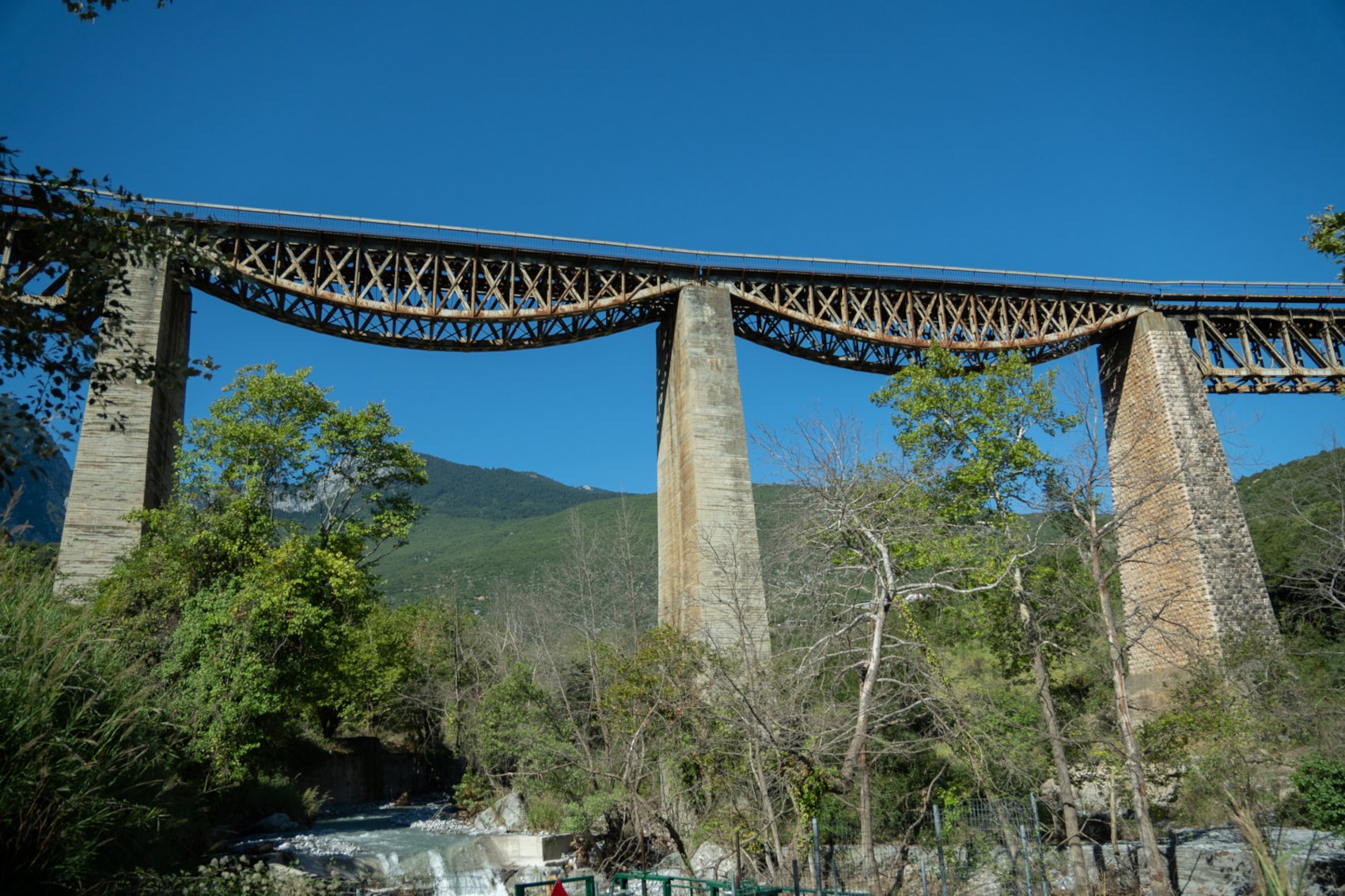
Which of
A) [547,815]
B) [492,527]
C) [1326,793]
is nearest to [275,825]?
[547,815]

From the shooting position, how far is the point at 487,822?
2134 cm

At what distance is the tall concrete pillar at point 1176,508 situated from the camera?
22.2m

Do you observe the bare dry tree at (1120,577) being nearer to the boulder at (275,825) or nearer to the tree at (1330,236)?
the tree at (1330,236)

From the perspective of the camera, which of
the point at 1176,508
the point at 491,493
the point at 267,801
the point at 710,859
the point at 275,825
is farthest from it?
the point at 491,493

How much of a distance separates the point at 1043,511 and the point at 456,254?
1542 centimetres

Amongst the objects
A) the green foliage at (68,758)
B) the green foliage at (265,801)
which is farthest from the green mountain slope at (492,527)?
the green foliage at (68,758)

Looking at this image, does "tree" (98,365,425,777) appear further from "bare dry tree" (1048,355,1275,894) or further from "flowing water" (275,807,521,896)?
"bare dry tree" (1048,355,1275,894)

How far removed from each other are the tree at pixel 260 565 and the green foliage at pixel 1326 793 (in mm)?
18501

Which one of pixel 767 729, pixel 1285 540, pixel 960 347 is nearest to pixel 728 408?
pixel 960 347

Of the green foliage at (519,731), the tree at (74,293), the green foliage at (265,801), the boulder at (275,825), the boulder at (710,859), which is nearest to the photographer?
the tree at (74,293)

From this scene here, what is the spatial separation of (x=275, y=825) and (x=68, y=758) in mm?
14805

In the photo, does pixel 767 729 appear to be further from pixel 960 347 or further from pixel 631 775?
pixel 960 347

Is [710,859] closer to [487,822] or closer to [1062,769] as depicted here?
[1062,769]

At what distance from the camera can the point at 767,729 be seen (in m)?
9.41
